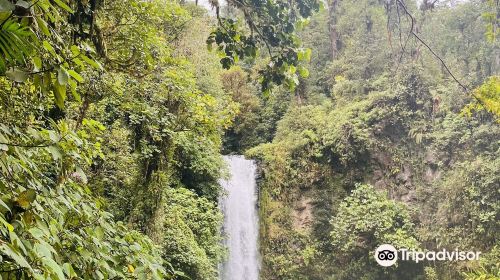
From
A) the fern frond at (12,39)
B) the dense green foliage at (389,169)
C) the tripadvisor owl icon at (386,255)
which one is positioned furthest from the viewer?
the tripadvisor owl icon at (386,255)

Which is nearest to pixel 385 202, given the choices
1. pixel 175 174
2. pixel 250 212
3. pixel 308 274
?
pixel 308 274

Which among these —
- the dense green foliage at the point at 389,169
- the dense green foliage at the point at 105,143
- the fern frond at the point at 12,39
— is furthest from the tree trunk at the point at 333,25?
the fern frond at the point at 12,39

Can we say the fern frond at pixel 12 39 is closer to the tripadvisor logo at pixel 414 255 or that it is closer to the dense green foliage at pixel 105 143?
the dense green foliage at pixel 105 143

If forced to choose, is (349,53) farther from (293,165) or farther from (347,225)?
(347,225)

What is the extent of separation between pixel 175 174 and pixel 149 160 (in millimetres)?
2588

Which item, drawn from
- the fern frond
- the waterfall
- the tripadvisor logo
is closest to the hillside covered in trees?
the fern frond

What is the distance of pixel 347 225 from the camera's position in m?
10.4

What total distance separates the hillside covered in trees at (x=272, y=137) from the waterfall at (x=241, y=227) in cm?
30

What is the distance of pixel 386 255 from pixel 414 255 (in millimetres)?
654

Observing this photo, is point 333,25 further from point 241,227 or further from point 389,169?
point 241,227

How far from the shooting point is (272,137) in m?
14.6

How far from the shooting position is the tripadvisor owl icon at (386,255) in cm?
989

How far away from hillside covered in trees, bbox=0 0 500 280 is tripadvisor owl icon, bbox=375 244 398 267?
191 millimetres

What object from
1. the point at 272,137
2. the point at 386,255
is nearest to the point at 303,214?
the point at 386,255
